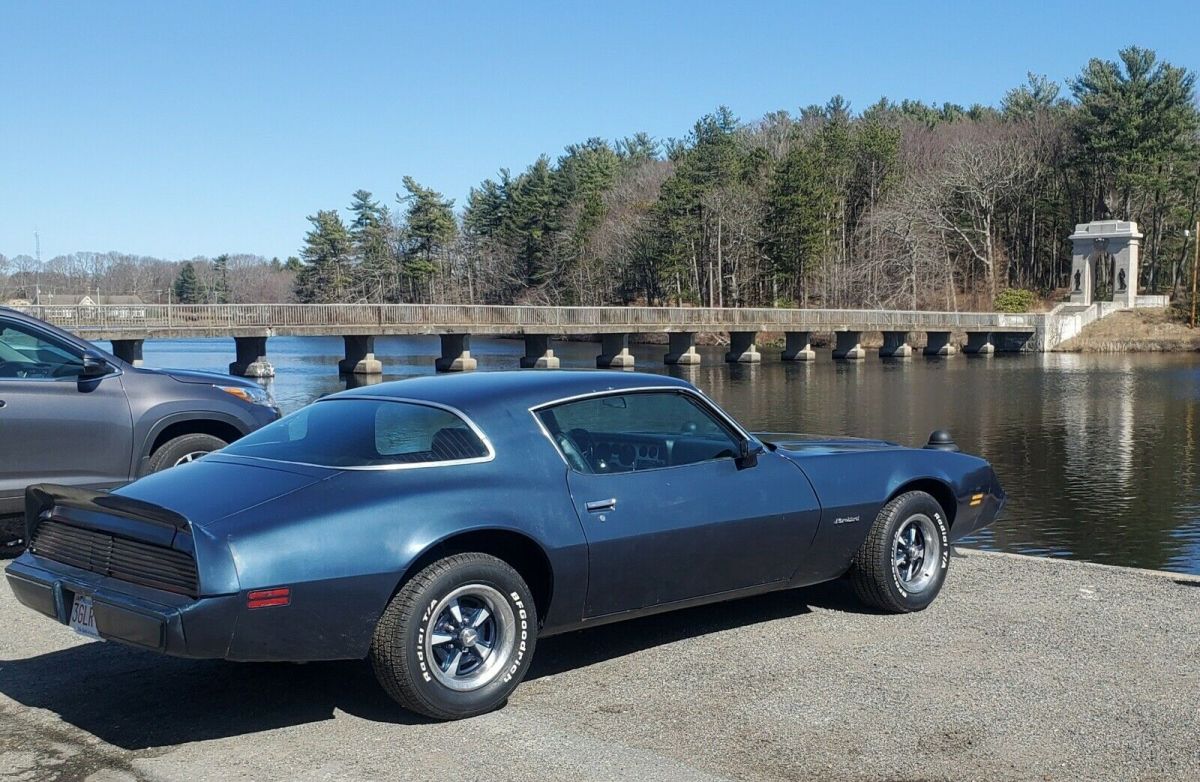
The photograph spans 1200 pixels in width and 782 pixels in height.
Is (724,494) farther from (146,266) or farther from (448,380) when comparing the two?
(146,266)

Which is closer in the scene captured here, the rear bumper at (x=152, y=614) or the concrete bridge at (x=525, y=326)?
the rear bumper at (x=152, y=614)

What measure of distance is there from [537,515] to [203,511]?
1428 millimetres

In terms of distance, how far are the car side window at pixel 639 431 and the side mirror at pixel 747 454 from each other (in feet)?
0.13

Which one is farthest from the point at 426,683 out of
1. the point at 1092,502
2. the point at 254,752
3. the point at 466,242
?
the point at 466,242

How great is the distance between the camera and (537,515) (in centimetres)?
547

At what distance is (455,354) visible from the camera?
2231 inches

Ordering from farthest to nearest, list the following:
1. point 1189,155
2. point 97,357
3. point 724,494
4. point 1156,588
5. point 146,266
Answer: point 146,266
point 1189,155
point 97,357
point 1156,588
point 724,494

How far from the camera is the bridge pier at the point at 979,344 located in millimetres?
73375

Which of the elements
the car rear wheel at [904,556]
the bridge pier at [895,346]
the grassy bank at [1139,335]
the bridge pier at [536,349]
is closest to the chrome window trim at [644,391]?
the car rear wheel at [904,556]

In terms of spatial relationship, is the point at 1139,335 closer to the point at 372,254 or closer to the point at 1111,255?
the point at 1111,255

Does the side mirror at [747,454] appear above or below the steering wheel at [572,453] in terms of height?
below

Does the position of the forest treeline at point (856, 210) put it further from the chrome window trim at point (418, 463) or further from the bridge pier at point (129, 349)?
the chrome window trim at point (418, 463)

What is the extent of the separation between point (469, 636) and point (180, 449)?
484cm

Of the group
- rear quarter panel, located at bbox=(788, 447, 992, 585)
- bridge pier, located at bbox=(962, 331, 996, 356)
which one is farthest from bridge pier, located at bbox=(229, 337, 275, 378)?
rear quarter panel, located at bbox=(788, 447, 992, 585)
